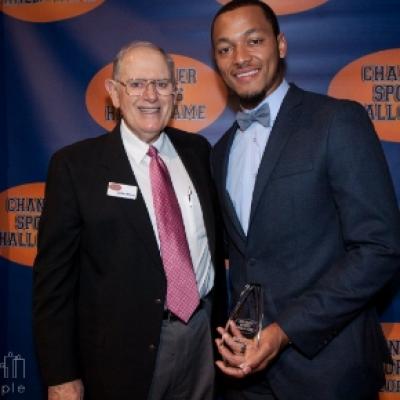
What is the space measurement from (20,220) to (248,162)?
1.70 meters

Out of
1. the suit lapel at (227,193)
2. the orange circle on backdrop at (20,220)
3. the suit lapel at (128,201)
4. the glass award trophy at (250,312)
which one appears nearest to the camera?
the glass award trophy at (250,312)

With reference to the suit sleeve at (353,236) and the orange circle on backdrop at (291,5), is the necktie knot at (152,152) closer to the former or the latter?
the suit sleeve at (353,236)

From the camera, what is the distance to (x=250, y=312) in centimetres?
159

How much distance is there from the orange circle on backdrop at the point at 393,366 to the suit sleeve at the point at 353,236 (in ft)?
3.99

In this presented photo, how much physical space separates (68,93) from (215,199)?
1227 mm

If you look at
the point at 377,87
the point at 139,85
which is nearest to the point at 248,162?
the point at 139,85

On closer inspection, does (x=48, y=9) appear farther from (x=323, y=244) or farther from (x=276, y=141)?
(x=323, y=244)

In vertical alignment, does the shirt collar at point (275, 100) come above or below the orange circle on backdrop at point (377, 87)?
below

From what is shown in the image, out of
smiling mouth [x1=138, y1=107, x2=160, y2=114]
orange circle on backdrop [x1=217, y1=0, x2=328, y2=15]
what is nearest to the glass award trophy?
smiling mouth [x1=138, y1=107, x2=160, y2=114]

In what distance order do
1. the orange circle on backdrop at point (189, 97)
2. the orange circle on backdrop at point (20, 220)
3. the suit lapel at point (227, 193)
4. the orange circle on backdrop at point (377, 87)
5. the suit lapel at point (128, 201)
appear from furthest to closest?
the orange circle on backdrop at point (20, 220) < the orange circle on backdrop at point (189, 97) < the orange circle on backdrop at point (377, 87) < the suit lapel at point (128, 201) < the suit lapel at point (227, 193)

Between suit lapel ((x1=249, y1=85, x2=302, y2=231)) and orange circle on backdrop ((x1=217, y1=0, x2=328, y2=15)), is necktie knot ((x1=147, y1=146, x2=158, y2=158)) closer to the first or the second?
suit lapel ((x1=249, y1=85, x2=302, y2=231))

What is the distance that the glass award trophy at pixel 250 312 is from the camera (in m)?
1.51

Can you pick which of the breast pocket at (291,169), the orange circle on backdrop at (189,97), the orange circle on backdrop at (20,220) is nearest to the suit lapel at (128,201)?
the breast pocket at (291,169)
